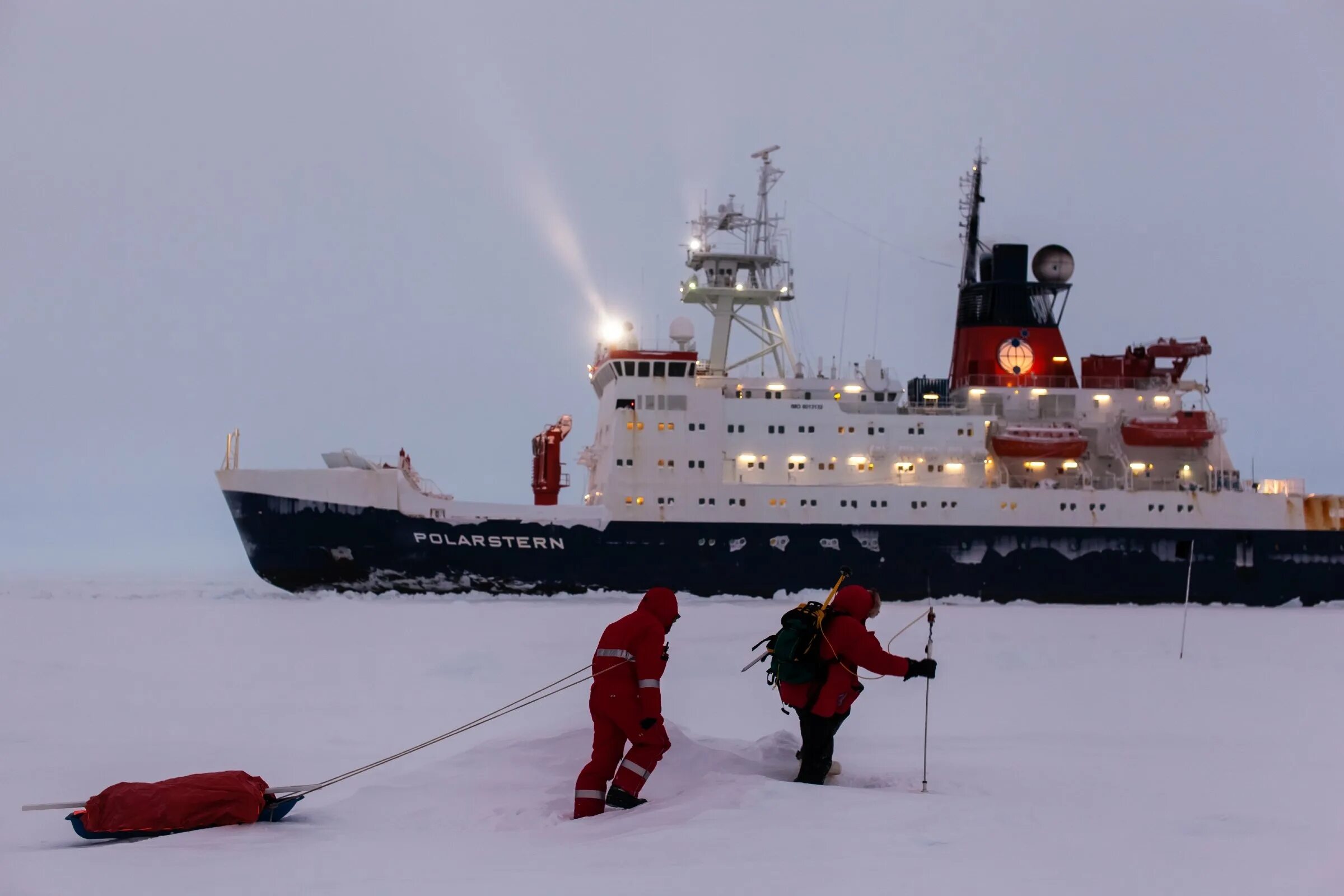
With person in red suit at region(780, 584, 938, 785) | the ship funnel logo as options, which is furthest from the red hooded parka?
the ship funnel logo

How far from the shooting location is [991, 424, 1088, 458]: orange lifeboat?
23.7 meters

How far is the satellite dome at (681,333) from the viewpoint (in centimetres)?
2411

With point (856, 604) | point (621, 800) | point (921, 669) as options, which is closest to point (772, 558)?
point (856, 604)

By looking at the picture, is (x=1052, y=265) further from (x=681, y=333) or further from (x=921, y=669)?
(x=921, y=669)

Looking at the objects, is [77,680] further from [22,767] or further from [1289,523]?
[1289,523]

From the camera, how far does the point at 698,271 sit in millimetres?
26484

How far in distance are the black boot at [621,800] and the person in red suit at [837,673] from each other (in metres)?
0.80

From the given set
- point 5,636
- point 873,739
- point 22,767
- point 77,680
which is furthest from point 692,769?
point 5,636

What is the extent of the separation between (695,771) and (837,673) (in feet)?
2.76

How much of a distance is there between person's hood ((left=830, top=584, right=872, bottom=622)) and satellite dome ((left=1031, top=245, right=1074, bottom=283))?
2207 cm

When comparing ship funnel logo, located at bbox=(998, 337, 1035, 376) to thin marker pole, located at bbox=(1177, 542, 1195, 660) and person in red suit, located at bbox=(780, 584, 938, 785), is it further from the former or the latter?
person in red suit, located at bbox=(780, 584, 938, 785)

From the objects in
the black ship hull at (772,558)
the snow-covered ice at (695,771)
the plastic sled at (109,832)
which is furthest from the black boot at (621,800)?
the black ship hull at (772,558)

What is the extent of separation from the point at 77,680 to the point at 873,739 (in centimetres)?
609

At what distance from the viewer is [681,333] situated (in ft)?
79.2
